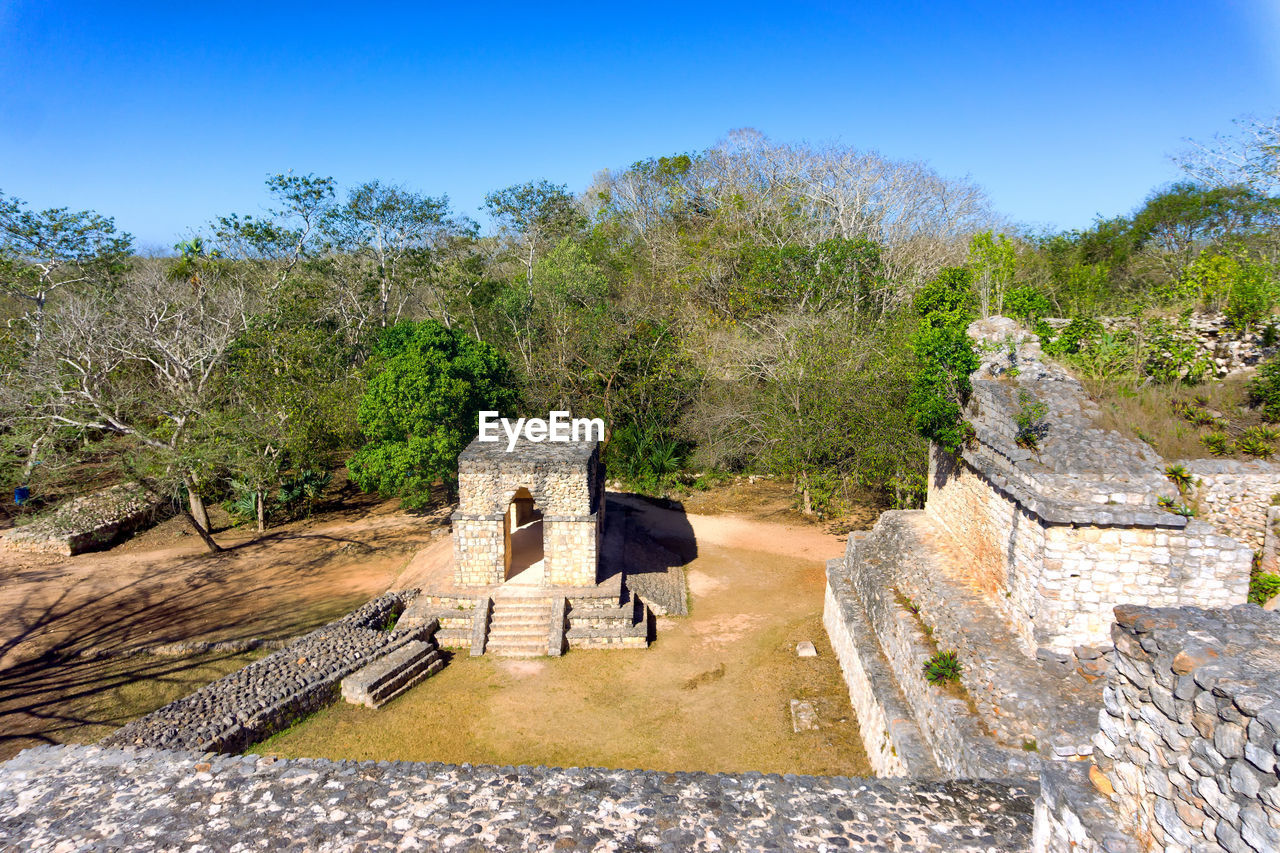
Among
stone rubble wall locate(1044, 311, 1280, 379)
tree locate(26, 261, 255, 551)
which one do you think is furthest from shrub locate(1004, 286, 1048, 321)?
tree locate(26, 261, 255, 551)

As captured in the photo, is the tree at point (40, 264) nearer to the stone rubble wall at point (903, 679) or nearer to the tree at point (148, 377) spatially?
the tree at point (148, 377)

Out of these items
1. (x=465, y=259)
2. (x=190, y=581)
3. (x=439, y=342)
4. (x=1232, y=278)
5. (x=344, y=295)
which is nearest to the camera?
(x=1232, y=278)

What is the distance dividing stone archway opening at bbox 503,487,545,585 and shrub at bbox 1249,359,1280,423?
981 centimetres

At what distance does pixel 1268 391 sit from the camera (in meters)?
7.97

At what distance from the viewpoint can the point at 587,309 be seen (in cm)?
2091

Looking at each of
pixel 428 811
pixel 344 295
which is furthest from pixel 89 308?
pixel 428 811

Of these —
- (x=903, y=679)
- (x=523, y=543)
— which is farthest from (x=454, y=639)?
(x=903, y=679)

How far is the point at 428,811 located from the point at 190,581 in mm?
10800

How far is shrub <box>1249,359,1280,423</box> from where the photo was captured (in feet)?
25.8

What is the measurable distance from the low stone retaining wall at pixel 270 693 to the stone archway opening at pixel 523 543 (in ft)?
5.82

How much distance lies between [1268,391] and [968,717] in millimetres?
5891

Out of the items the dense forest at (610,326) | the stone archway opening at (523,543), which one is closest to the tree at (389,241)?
the dense forest at (610,326)

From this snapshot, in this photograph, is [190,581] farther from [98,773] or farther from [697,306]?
[697,306]

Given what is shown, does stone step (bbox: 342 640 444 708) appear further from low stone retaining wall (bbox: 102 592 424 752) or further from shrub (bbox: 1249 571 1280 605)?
shrub (bbox: 1249 571 1280 605)
